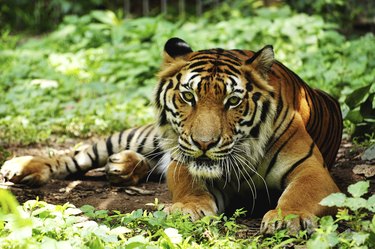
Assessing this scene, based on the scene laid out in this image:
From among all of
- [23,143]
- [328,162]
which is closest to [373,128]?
[328,162]

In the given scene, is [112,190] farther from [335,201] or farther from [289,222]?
[335,201]

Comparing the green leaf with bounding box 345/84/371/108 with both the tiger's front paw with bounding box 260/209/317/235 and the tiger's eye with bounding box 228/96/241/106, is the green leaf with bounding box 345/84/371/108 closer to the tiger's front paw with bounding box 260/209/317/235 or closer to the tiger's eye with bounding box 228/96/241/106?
the tiger's eye with bounding box 228/96/241/106

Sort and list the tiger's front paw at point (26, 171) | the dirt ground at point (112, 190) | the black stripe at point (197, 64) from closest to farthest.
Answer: the black stripe at point (197, 64)
the dirt ground at point (112, 190)
the tiger's front paw at point (26, 171)

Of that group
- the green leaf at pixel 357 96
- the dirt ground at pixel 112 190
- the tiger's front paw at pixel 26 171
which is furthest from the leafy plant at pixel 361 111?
the tiger's front paw at pixel 26 171

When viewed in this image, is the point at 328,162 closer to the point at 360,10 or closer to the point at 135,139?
the point at 135,139

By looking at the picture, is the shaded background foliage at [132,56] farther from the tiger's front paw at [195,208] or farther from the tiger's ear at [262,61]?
the tiger's front paw at [195,208]

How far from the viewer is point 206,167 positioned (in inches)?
153

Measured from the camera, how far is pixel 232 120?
394cm

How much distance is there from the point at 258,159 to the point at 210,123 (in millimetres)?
458

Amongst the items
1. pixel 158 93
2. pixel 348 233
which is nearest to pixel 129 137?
pixel 158 93

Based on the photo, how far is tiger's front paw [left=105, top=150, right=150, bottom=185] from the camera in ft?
16.4

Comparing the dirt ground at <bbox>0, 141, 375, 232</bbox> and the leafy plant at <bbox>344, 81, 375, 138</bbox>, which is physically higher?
the leafy plant at <bbox>344, 81, 375, 138</bbox>

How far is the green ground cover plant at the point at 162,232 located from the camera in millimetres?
2977

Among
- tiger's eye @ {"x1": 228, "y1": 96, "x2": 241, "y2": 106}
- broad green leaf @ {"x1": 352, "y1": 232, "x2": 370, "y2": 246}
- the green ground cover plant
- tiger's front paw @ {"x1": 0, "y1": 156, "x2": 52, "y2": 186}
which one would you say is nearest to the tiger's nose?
tiger's eye @ {"x1": 228, "y1": 96, "x2": 241, "y2": 106}
